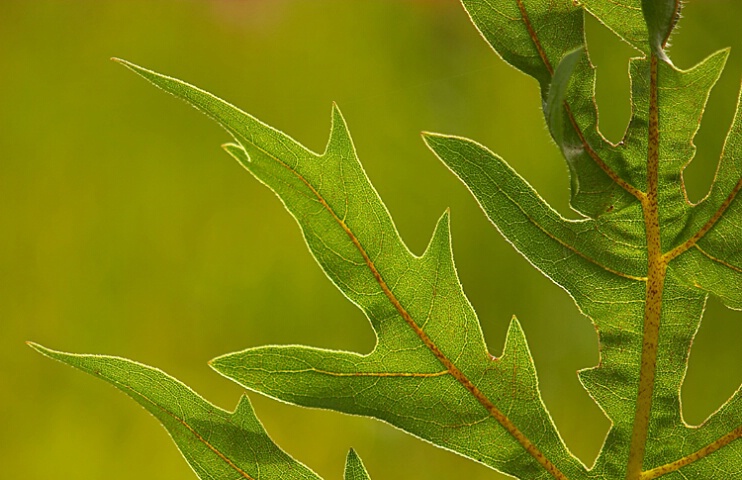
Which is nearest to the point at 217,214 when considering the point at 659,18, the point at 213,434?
the point at 213,434

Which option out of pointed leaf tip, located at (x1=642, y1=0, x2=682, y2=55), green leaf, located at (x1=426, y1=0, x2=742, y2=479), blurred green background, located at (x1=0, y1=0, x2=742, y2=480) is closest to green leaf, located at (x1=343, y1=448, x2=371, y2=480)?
green leaf, located at (x1=426, y1=0, x2=742, y2=479)

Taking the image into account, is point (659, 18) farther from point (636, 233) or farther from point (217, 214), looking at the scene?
point (217, 214)

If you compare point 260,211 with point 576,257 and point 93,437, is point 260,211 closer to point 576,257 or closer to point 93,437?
point 93,437

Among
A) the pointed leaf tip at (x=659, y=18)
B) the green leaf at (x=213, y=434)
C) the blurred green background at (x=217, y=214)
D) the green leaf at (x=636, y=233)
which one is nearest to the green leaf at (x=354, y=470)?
the green leaf at (x=213, y=434)

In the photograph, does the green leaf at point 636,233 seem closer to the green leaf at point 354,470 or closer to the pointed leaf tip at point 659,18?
the pointed leaf tip at point 659,18

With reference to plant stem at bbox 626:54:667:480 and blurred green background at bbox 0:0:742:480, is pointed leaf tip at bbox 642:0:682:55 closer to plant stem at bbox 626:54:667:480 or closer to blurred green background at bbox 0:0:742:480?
plant stem at bbox 626:54:667:480

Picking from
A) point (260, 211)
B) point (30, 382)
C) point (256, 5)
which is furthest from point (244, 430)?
point (256, 5)

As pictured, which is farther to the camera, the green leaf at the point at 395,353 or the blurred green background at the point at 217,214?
the blurred green background at the point at 217,214
